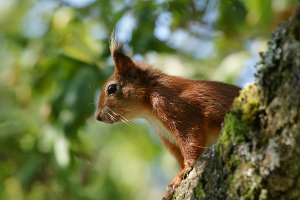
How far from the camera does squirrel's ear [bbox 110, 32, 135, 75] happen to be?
15.0ft

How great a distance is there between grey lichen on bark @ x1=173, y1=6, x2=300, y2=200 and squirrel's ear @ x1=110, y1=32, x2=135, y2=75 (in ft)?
7.13

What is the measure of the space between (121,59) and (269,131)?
2497mm

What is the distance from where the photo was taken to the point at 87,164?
732 cm

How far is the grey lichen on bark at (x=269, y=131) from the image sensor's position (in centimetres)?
211

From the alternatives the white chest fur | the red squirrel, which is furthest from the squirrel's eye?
the white chest fur

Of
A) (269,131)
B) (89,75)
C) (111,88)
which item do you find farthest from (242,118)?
(89,75)

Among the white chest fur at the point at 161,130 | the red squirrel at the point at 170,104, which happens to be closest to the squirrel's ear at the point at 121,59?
the red squirrel at the point at 170,104

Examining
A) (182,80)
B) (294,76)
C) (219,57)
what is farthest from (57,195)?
(294,76)

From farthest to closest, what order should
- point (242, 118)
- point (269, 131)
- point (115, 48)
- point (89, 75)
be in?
point (89, 75), point (115, 48), point (242, 118), point (269, 131)

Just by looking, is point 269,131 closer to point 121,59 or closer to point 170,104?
point 170,104

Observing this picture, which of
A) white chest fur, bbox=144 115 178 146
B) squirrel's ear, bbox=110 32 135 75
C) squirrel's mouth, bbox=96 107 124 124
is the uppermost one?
squirrel's ear, bbox=110 32 135 75

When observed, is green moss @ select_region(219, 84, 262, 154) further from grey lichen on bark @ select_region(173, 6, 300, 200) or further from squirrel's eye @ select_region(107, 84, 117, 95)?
squirrel's eye @ select_region(107, 84, 117, 95)

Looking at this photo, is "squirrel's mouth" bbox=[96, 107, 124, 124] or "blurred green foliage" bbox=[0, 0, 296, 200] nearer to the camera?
"squirrel's mouth" bbox=[96, 107, 124, 124]

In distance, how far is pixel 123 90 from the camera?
463cm
